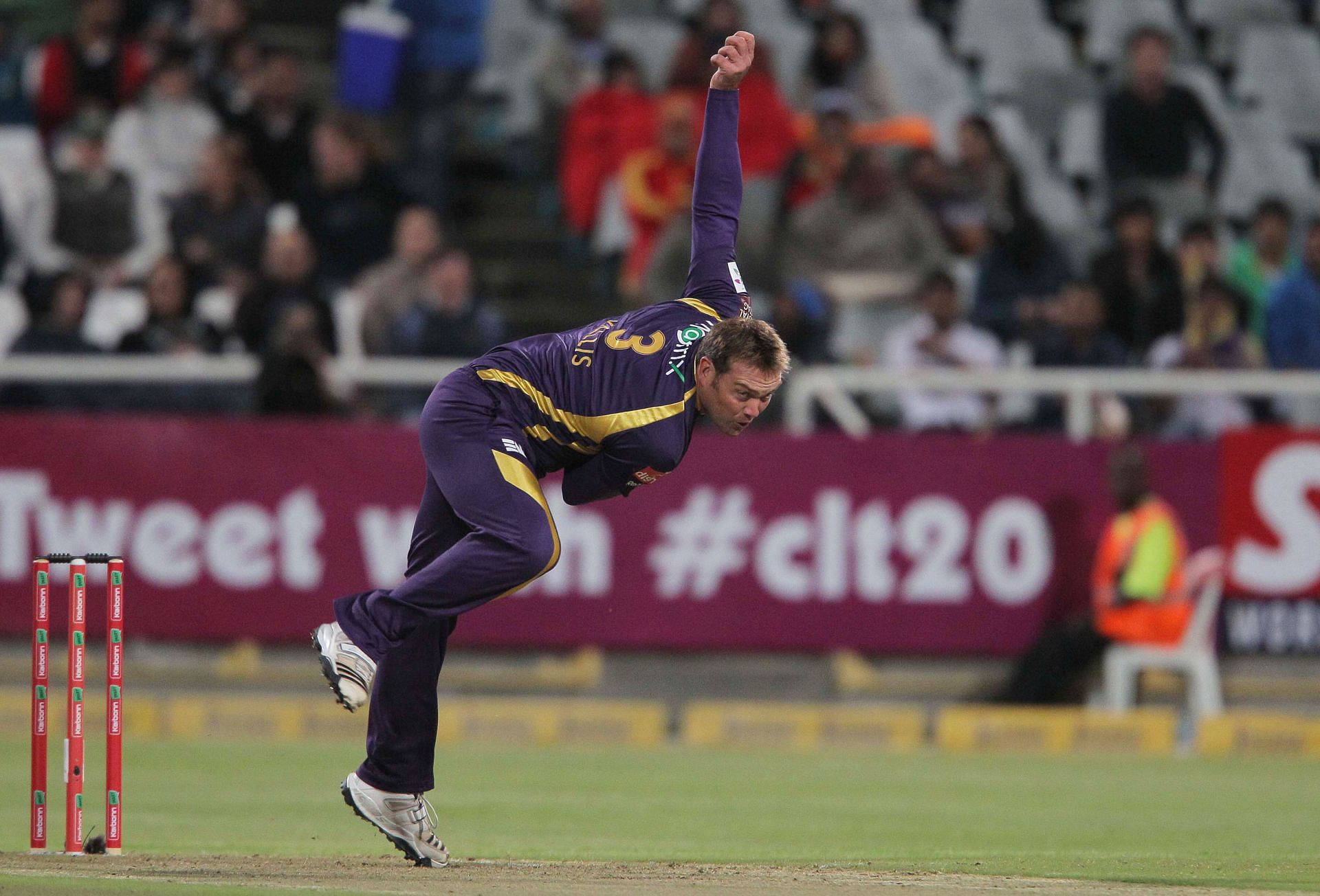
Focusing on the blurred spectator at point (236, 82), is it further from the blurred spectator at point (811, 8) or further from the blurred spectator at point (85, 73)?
the blurred spectator at point (811, 8)

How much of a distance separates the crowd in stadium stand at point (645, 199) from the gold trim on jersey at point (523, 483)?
719 cm

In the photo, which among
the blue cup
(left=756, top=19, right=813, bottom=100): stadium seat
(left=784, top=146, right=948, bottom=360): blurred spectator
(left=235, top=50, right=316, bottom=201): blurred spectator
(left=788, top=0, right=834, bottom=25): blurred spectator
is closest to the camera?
(left=784, top=146, right=948, bottom=360): blurred spectator

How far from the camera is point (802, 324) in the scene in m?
14.4

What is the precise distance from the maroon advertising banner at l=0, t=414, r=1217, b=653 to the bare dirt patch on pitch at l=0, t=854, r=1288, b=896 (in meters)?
6.48

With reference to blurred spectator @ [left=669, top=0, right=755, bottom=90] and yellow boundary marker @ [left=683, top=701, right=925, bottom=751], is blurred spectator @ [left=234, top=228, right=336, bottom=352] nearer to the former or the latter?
blurred spectator @ [left=669, top=0, right=755, bottom=90]

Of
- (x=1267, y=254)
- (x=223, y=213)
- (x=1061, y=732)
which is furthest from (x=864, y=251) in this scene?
(x=223, y=213)

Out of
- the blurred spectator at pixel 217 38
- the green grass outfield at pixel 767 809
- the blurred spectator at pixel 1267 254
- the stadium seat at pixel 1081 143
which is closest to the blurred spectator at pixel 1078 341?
the blurred spectator at pixel 1267 254

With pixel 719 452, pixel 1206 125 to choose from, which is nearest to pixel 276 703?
pixel 719 452

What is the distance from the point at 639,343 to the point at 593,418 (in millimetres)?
292

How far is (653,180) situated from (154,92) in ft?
13.4

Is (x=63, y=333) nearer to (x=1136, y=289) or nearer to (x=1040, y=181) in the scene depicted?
(x=1136, y=289)

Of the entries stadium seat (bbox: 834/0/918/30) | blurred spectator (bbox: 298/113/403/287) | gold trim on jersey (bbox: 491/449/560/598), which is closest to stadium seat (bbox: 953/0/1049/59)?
stadium seat (bbox: 834/0/918/30)

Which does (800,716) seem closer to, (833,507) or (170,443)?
(833,507)

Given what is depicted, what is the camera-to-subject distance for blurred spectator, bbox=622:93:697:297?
1523cm
